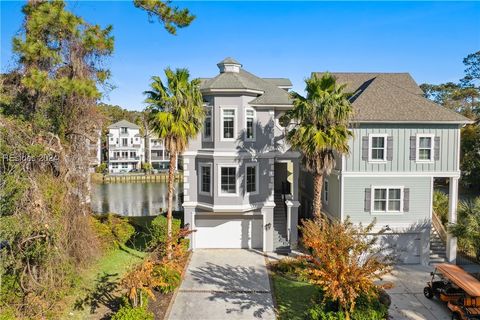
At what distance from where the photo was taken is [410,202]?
16.9 metres

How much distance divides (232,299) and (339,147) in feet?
27.2

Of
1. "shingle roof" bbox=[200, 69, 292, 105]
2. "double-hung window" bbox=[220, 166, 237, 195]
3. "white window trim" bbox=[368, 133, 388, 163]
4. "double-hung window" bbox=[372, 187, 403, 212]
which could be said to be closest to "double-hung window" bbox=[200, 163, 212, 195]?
"double-hung window" bbox=[220, 166, 237, 195]

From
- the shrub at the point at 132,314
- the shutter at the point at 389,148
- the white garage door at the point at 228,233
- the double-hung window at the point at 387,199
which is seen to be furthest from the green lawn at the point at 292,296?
the shutter at the point at 389,148

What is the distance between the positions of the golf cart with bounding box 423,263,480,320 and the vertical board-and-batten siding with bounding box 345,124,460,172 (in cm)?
556

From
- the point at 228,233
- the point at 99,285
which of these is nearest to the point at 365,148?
the point at 228,233

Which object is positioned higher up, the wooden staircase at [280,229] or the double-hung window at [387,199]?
the double-hung window at [387,199]

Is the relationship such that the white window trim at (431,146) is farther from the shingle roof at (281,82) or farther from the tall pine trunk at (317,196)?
the shingle roof at (281,82)

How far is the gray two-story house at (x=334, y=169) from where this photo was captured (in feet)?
54.4

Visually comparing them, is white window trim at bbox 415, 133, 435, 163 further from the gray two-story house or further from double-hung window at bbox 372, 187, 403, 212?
double-hung window at bbox 372, 187, 403, 212

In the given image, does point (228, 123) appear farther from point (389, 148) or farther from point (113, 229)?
point (113, 229)

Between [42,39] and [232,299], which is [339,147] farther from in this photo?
[42,39]

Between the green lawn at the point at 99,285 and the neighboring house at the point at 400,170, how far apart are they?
11619mm

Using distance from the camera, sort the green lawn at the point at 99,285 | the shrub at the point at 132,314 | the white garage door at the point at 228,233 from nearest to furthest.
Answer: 1. the shrub at the point at 132,314
2. the green lawn at the point at 99,285
3. the white garage door at the point at 228,233

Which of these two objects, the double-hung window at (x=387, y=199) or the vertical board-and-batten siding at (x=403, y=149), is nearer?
the vertical board-and-batten siding at (x=403, y=149)
